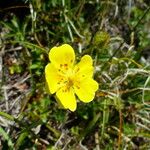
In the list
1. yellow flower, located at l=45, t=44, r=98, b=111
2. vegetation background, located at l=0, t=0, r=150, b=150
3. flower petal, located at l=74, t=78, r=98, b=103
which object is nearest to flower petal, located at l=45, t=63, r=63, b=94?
yellow flower, located at l=45, t=44, r=98, b=111

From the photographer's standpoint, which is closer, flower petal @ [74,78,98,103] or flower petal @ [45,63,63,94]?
flower petal @ [45,63,63,94]

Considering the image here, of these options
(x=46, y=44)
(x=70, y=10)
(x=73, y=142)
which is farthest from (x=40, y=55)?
(x=73, y=142)

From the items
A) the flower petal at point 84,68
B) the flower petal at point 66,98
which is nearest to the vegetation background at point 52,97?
the flower petal at point 84,68

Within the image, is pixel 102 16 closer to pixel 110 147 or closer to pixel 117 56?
pixel 117 56

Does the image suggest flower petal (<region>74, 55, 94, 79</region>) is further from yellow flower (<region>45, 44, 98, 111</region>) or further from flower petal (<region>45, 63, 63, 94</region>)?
flower petal (<region>45, 63, 63, 94</region>)

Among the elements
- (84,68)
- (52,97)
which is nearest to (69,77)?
(84,68)

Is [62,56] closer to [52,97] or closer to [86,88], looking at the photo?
[86,88]

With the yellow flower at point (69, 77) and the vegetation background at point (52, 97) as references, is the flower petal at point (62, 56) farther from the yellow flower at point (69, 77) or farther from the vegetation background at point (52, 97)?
the vegetation background at point (52, 97)
